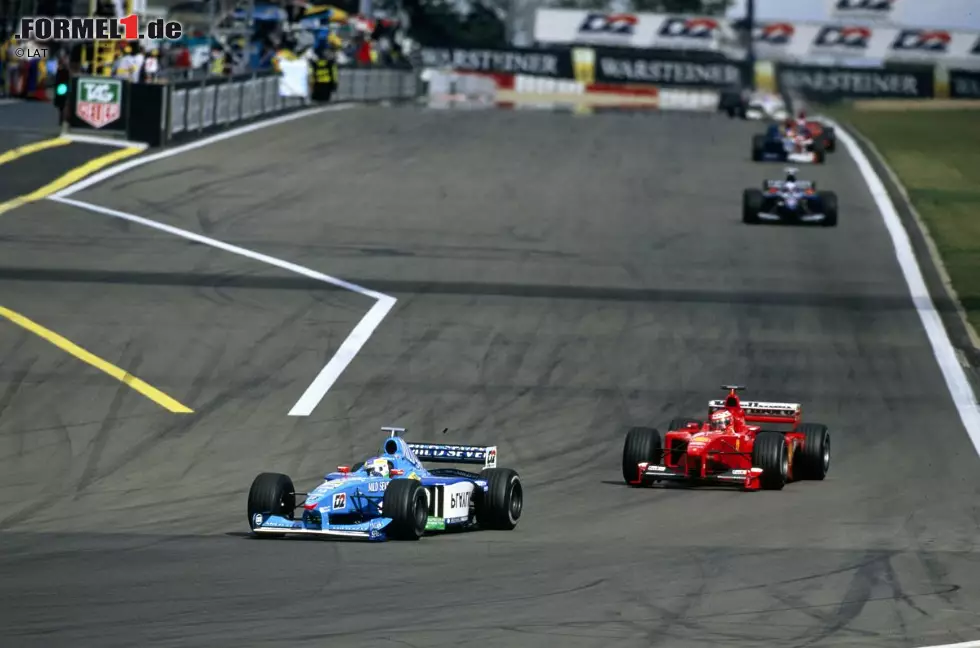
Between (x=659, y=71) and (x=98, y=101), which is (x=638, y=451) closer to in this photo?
(x=98, y=101)

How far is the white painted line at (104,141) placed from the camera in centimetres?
4188

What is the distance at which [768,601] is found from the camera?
11594mm

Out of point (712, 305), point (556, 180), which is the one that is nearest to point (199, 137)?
point (556, 180)

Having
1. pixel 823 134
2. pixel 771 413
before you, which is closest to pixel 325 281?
pixel 771 413

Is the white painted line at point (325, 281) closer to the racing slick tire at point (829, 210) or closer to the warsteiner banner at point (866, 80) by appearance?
the racing slick tire at point (829, 210)

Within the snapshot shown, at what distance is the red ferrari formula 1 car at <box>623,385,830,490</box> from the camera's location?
55.0ft

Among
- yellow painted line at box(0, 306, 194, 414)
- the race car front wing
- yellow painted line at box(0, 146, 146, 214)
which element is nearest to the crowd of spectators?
yellow painted line at box(0, 146, 146, 214)

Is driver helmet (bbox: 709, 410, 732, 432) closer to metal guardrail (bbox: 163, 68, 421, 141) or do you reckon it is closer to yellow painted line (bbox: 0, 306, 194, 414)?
yellow painted line (bbox: 0, 306, 194, 414)

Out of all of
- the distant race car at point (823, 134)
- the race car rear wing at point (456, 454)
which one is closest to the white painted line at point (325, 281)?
the race car rear wing at point (456, 454)

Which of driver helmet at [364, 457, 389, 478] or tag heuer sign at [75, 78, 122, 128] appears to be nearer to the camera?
driver helmet at [364, 457, 389, 478]

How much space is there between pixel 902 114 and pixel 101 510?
61986 mm

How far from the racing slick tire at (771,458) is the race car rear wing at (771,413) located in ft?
4.61

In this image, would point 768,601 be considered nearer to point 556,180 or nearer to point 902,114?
point 556,180

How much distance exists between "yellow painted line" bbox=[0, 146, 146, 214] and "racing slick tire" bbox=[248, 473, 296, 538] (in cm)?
2147
